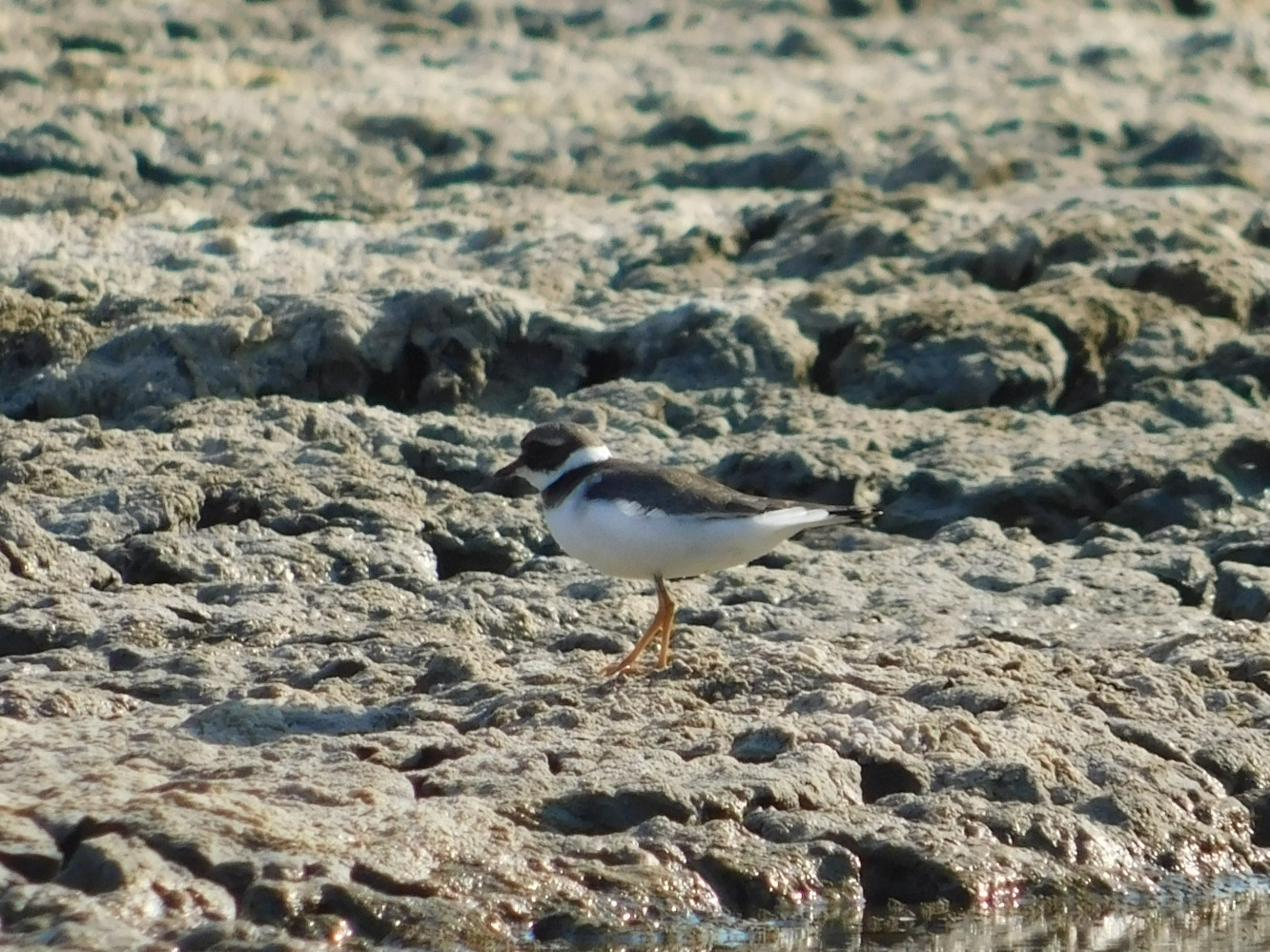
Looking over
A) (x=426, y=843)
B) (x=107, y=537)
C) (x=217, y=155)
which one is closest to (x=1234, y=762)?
A: (x=426, y=843)

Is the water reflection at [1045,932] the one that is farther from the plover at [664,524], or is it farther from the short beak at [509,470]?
the short beak at [509,470]

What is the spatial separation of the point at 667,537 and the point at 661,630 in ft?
1.10

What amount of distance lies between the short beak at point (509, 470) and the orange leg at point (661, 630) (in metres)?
0.84

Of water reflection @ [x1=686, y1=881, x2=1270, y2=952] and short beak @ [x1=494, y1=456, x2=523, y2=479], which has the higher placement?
short beak @ [x1=494, y1=456, x2=523, y2=479]

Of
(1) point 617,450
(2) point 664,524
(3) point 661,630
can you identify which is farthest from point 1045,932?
(1) point 617,450

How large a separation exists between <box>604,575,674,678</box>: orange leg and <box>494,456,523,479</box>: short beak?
836 millimetres

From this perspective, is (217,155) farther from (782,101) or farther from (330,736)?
(330,736)

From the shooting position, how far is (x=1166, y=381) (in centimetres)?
974

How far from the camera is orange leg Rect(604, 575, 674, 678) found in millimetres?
7250

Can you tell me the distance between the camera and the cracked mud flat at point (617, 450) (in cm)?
596

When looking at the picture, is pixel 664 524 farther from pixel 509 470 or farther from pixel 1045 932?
pixel 1045 932

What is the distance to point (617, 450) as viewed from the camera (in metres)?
9.16

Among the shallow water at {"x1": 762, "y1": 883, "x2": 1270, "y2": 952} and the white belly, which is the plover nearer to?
the white belly

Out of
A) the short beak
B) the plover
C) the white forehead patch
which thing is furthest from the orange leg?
the short beak
